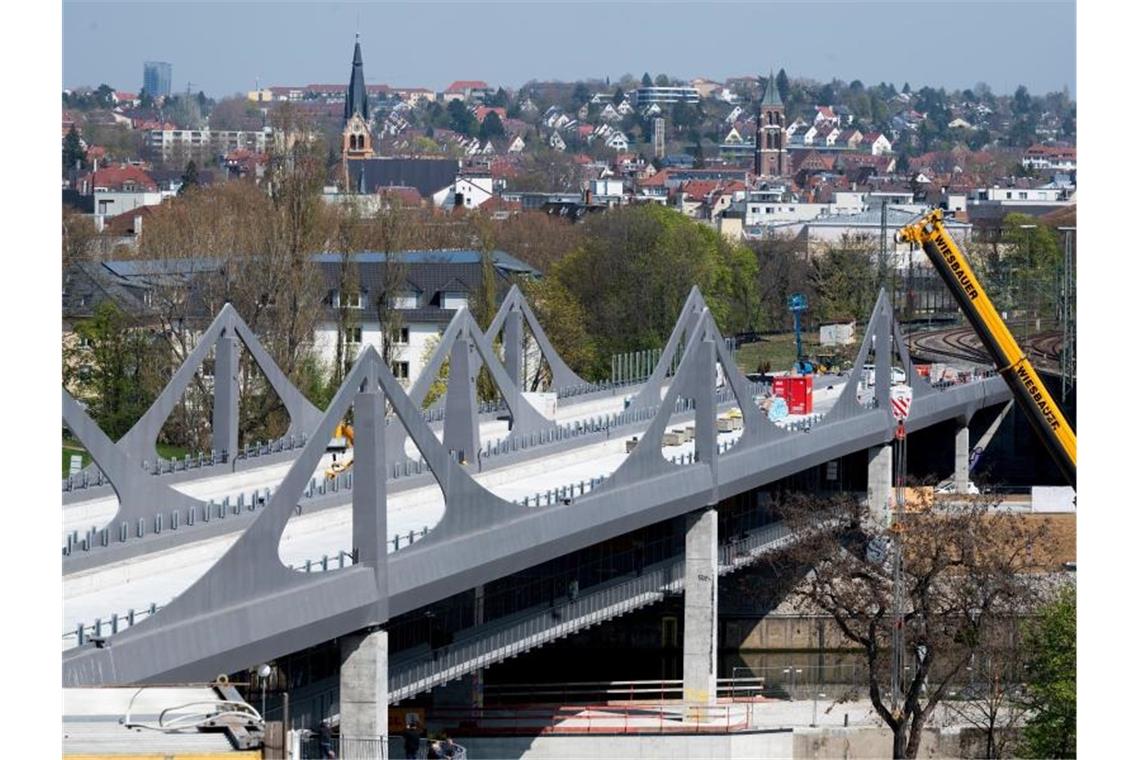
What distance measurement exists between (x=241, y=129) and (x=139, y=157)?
83.5ft

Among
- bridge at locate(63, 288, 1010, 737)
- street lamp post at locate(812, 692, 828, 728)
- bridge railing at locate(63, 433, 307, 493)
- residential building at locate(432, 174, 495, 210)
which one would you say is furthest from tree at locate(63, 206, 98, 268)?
residential building at locate(432, 174, 495, 210)

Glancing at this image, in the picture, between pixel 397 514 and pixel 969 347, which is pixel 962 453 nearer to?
pixel 969 347

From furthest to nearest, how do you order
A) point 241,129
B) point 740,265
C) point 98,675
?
1. point 241,129
2. point 740,265
3. point 98,675

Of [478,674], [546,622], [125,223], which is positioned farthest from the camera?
[125,223]

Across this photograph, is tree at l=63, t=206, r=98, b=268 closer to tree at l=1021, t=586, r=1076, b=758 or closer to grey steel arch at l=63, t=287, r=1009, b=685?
grey steel arch at l=63, t=287, r=1009, b=685

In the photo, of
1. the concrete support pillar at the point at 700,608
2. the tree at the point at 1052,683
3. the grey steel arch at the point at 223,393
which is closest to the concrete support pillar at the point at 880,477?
the concrete support pillar at the point at 700,608

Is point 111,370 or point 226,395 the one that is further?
point 111,370

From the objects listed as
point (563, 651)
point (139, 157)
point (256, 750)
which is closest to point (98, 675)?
point (256, 750)

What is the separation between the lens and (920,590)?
3262 centimetres

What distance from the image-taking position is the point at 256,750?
14062 millimetres

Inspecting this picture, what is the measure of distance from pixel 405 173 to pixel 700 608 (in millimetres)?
106529

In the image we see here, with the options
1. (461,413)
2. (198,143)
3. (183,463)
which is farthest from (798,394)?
(198,143)

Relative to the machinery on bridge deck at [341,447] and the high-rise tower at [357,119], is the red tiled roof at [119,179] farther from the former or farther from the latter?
the machinery on bridge deck at [341,447]

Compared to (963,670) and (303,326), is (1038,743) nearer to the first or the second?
(963,670)
